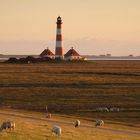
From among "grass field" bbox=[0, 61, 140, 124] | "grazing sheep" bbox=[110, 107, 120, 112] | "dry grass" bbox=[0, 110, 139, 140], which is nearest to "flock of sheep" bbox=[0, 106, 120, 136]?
"grazing sheep" bbox=[110, 107, 120, 112]

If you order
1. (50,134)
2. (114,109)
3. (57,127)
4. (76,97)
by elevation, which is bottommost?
(50,134)

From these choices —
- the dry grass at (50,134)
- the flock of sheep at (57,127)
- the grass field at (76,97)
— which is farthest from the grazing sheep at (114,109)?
the dry grass at (50,134)

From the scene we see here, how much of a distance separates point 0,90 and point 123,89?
46.8 ft

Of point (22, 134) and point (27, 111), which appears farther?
point (27, 111)

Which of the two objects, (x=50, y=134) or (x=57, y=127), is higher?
(x=57, y=127)

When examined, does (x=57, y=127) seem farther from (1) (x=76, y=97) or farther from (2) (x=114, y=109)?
(1) (x=76, y=97)

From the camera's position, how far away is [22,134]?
27453 millimetres

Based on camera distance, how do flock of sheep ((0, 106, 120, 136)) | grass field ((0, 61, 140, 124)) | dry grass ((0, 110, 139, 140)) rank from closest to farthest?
1. dry grass ((0, 110, 139, 140))
2. flock of sheep ((0, 106, 120, 136))
3. grass field ((0, 61, 140, 124))

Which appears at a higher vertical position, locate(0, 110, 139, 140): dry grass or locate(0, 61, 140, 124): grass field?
locate(0, 61, 140, 124): grass field

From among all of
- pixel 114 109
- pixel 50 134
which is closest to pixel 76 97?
pixel 114 109

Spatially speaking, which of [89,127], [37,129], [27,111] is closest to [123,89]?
[27,111]

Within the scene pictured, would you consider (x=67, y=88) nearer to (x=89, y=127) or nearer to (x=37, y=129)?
(x=89, y=127)

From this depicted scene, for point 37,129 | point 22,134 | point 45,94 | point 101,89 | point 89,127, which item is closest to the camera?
point 22,134

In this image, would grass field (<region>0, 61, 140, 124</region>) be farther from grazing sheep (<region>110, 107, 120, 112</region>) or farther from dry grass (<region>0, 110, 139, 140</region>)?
dry grass (<region>0, 110, 139, 140</region>)
